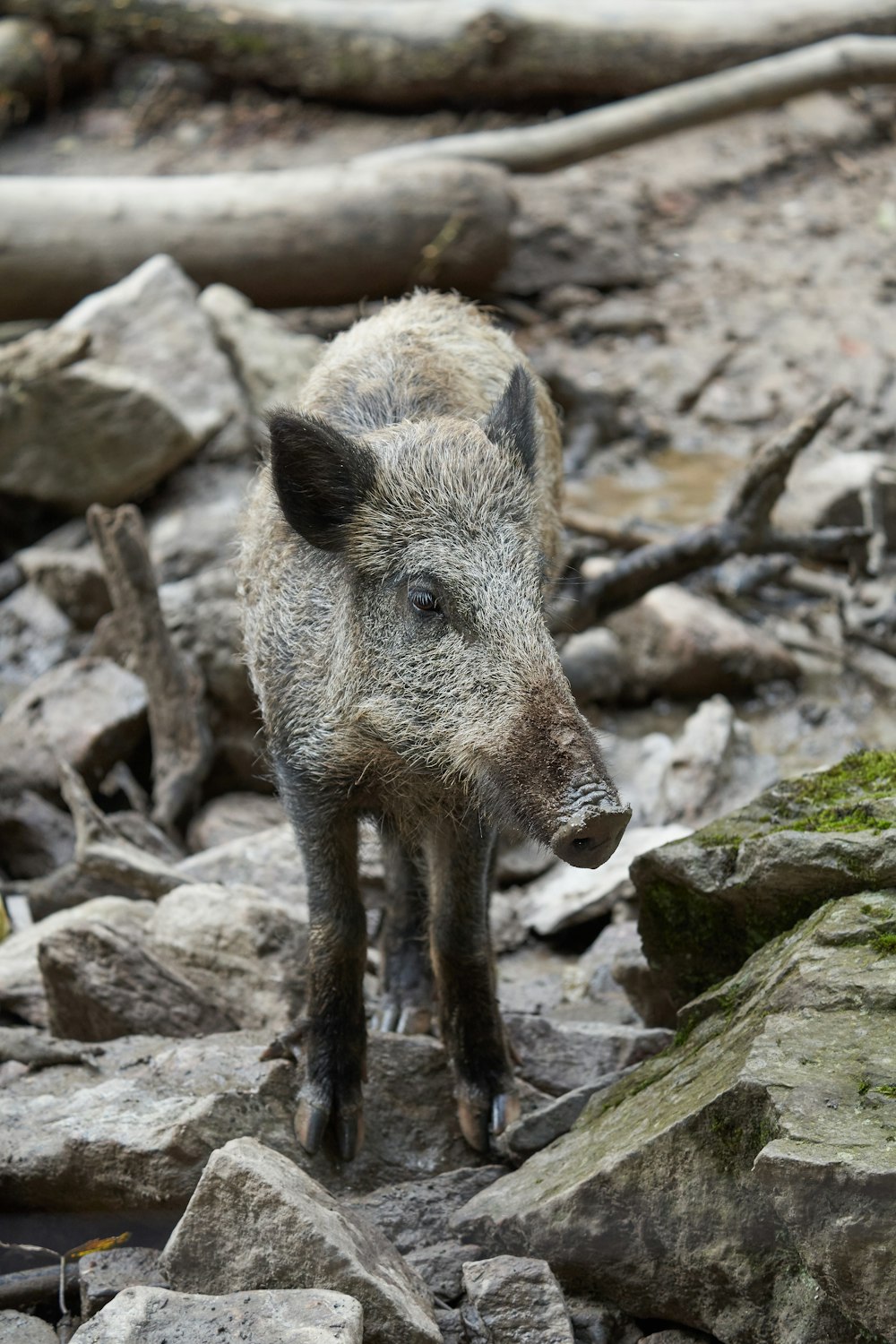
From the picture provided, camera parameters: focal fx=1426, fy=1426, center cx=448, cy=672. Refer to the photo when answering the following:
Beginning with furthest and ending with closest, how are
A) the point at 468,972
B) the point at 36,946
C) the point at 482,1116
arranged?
1. the point at 36,946
2. the point at 468,972
3. the point at 482,1116

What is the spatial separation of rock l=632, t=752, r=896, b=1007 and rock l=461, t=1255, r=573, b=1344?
46.8 inches

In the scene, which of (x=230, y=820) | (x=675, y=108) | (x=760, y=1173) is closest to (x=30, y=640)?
(x=230, y=820)

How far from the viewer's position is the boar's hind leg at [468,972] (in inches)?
185

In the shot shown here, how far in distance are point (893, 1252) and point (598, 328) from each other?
1137 cm

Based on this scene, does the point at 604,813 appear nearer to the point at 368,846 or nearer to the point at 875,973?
the point at 875,973

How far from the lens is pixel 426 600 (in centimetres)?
433

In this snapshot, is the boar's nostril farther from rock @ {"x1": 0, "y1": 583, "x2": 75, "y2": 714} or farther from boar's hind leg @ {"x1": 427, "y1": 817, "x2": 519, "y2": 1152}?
rock @ {"x1": 0, "y1": 583, "x2": 75, "y2": 714}

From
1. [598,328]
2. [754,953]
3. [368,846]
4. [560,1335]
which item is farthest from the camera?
[598,328]

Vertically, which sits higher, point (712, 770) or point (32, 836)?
point (712, 770)

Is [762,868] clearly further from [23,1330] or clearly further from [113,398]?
[113,398]

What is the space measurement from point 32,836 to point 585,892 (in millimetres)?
2890

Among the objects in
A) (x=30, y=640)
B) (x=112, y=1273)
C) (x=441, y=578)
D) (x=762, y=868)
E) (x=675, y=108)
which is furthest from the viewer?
(x=675, y=108)

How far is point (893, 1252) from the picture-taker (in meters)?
2.88

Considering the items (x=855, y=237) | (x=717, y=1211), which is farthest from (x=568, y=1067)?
(x=855, y=237)
